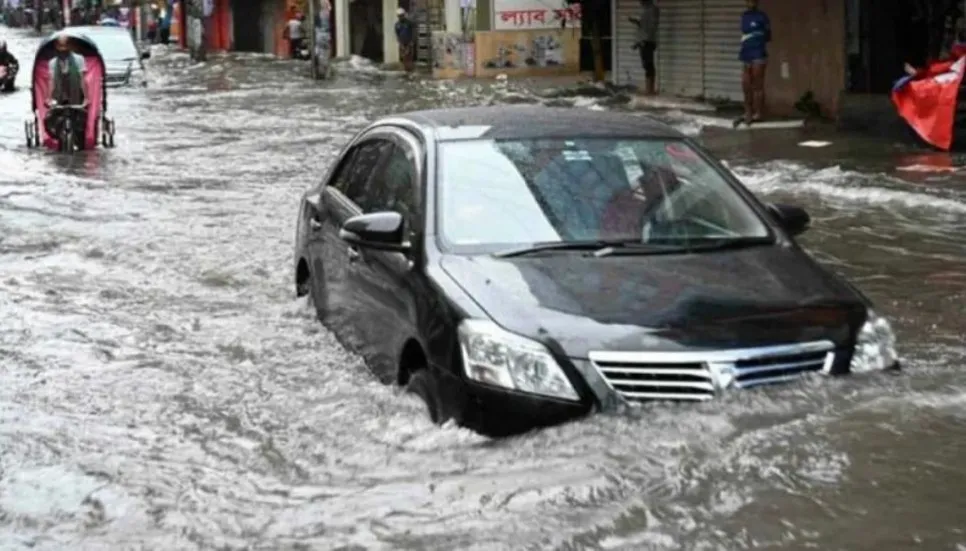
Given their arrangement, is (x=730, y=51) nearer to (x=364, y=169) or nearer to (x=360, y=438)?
(x=364, y=169)

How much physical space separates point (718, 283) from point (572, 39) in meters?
30.7

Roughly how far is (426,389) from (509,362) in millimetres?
623

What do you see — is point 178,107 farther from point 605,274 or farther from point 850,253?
point 605,274

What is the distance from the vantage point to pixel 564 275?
6203mm

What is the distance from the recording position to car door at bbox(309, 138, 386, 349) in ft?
25.3

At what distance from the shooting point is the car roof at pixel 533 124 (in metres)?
7.31

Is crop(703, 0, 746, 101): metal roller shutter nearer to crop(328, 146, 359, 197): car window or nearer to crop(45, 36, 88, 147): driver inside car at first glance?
crop(45, 36, 88, 147): driver inside car

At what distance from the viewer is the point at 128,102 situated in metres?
31.5

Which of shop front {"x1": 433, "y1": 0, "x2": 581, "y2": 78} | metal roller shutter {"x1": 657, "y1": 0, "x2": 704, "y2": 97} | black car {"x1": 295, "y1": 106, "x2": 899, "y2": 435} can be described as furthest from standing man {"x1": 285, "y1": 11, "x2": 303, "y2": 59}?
black car {"x1": 295, "y1": 106, "x2": 899, "y2": 435}

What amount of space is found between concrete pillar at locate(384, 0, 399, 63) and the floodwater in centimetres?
3159

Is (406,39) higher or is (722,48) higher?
(406,39)

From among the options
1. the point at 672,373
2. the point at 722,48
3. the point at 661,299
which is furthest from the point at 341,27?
the point at 672,373

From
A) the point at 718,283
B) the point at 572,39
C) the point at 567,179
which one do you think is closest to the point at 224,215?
the point at 567,179

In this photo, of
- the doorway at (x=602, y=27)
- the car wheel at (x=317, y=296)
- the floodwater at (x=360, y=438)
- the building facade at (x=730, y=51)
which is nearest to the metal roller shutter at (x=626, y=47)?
the building facade at (x=730, y=51)
